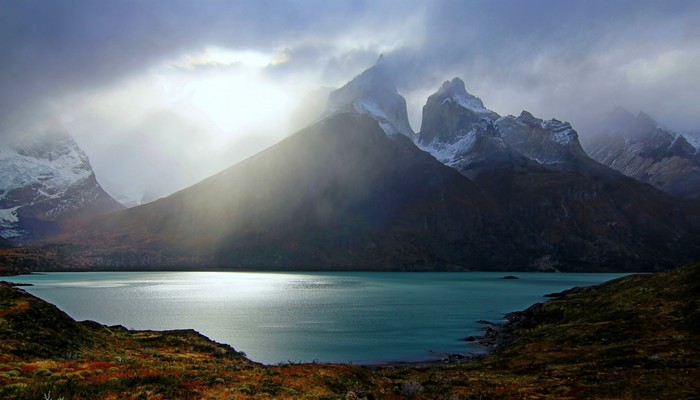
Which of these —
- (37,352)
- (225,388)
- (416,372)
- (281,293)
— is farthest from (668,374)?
(281,293)

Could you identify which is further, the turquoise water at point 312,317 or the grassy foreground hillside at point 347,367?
the turquoise water at point 312,317

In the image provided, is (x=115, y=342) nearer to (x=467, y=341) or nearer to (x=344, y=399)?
(x=344, y=399)

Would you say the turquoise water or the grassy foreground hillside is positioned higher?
the grassy foreground hillside

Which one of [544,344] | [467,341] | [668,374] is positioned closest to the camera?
[668,374]

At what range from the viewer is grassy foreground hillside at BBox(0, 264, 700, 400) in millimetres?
32250

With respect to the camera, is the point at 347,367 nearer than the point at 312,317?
Yes

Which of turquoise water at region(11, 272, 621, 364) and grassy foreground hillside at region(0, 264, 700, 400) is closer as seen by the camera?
grassy foreground hillside at region(0, 264, 700, 400)

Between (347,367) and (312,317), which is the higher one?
(347,367)

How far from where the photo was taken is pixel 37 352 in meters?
41.8

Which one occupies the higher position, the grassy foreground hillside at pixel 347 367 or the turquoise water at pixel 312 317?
the grassy foreground hillside at pixel 347 367

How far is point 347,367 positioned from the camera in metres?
46.8

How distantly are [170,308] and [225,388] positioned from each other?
105174 millimetres

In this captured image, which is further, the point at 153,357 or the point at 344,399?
the point at 153,357

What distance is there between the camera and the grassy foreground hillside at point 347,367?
3225 cm
